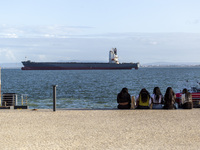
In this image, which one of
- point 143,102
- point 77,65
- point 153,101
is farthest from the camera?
point 77,65

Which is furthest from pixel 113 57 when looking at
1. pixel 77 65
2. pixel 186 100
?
pixel 186 100

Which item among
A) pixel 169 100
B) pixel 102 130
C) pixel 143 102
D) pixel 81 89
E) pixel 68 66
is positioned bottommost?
pixel 81 89

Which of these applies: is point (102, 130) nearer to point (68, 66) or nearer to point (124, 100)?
point (124, 100)

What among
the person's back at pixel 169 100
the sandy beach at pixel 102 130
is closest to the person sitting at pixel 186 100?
the person's back at pixel 169 100

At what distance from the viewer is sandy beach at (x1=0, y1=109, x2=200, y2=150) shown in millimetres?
9430

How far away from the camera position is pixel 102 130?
11531mm

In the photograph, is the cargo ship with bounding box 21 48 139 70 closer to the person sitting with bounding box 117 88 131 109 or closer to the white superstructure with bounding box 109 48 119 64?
the white superstructure with bounding box 109 48 119 64

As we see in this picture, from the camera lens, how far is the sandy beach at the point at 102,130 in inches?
371

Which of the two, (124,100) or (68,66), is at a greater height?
(68,66)

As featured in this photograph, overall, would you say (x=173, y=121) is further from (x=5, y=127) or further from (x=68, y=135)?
(x=5, y=127)

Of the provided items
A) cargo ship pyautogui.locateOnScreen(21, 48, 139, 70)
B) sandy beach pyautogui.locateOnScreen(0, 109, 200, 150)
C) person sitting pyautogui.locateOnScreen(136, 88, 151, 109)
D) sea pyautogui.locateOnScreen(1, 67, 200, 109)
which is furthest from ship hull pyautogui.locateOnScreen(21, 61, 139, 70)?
sandy beach pyautogui.locateOnScreen(0, 109, 200, 150)

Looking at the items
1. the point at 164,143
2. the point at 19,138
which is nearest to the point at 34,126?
the point at 19,138

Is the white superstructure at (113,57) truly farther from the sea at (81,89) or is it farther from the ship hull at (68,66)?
the sea at (81,89)

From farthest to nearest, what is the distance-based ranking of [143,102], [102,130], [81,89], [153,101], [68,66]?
[68,66] → [81,89] → [153,101] → [143,102] → [102,130]
